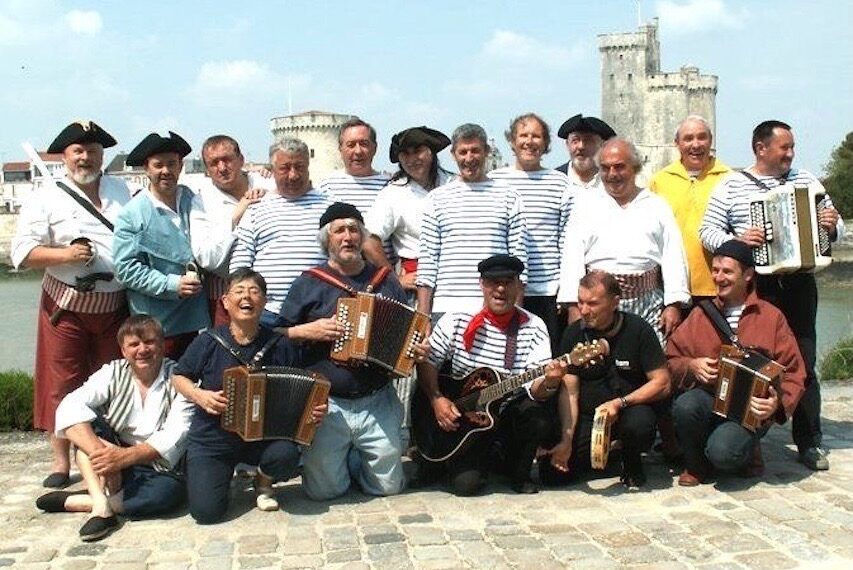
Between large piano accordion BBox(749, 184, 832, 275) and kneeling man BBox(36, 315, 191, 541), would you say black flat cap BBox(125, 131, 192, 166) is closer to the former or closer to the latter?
kneeling man BBox(36, 315, 191, 541)

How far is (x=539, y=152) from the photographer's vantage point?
6.84 metres

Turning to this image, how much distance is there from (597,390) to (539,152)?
1.81 m

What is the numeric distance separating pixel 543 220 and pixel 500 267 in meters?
1.08

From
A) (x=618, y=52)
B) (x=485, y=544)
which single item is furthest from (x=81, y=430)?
(x=618, y=52)

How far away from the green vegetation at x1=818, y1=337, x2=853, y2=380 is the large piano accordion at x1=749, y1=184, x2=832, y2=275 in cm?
483

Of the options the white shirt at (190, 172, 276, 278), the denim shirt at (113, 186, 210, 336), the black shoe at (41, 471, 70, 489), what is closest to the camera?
the denim shirt at (113, 186, 210, 336)

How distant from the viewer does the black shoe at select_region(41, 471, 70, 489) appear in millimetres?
6363

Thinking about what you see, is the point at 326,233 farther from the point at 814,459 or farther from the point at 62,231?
the point at 814,459

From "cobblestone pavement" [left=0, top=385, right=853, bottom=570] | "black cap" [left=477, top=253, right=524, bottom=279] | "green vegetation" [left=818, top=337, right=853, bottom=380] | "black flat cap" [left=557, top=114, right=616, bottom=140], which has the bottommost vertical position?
"cobblestone pavement" [left=0, top=385, right=853, bottom=570]

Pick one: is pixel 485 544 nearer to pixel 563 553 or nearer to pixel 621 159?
pixel 563 553

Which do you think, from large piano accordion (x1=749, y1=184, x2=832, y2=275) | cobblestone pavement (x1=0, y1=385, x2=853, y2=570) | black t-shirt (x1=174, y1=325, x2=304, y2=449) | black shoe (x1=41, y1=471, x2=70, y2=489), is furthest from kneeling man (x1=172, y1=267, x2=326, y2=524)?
large piano accordion (x1=749, y1=184, x2=832, y2=275)

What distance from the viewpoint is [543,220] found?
22.3 ft

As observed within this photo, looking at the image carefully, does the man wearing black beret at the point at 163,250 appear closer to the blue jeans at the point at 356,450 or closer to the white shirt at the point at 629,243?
the blue jeans at the point at 356,450

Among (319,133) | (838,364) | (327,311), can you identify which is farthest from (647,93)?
(327,311)
